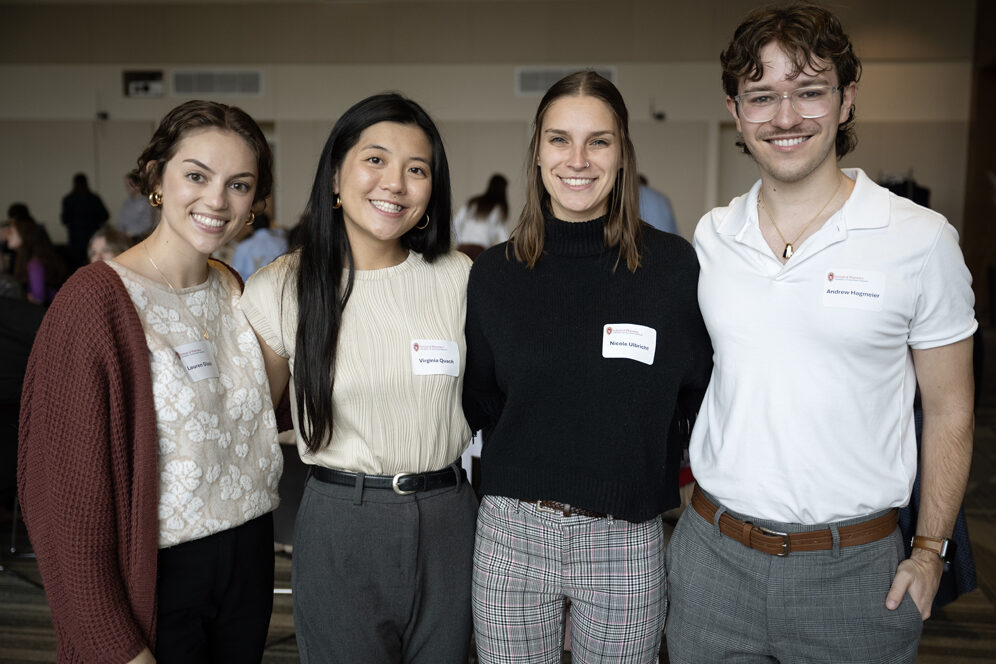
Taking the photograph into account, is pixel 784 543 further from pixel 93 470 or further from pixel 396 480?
pixel 93 470

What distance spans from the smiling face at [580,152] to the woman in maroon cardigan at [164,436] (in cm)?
60

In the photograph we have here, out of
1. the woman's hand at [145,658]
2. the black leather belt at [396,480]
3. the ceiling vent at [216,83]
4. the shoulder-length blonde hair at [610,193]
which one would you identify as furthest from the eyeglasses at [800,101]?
the ceiling vent at [216,83]

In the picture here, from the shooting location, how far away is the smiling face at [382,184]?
1619 millimetres

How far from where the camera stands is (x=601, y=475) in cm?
153

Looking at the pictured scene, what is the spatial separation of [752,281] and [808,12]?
497 mm

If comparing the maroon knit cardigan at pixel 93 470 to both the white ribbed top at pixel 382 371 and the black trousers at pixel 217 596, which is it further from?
the white ribbed top at pixel 382 371

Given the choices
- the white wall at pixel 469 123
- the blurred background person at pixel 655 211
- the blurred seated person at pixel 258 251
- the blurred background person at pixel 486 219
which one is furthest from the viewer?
the white wall at pixel 469 123

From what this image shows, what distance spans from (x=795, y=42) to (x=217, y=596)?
1.49 metres

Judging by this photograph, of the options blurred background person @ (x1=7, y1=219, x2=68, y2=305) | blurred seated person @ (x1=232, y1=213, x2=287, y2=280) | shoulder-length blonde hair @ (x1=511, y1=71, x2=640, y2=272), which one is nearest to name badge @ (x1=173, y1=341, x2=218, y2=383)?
shoulder-length blonde hair @ (x1=511, y1=71, x2=640, y2=272)

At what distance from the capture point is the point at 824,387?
4.61 ft

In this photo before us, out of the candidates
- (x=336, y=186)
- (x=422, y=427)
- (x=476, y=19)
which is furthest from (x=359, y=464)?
(x=476, y=19)

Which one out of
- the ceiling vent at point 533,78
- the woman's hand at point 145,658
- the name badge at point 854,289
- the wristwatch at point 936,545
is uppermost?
the ceiling vent at point 533,78

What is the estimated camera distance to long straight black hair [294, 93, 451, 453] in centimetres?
156

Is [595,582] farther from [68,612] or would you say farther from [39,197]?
[39,197]
